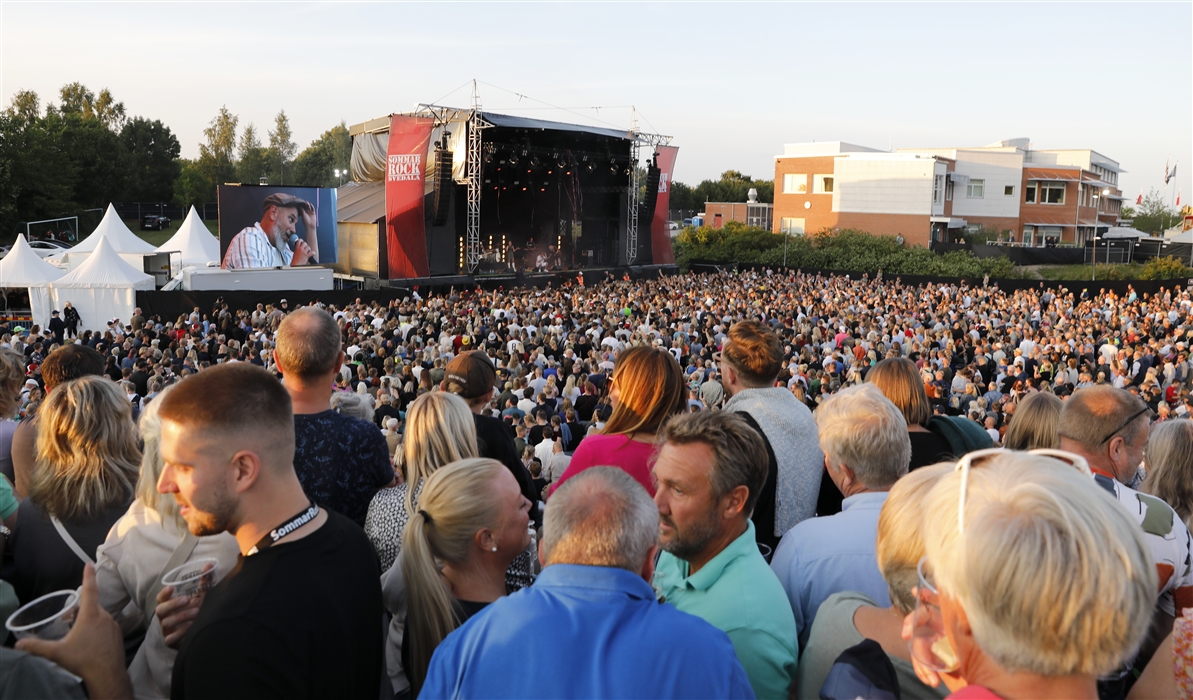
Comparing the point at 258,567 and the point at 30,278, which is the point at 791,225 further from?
the point at 258,567

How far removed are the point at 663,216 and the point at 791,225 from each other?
16548mm

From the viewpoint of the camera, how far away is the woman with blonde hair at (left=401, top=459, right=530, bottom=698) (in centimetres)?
202

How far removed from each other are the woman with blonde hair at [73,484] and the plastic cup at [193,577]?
24.1 inches

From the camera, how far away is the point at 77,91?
62.0m

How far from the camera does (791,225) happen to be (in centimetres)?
4512

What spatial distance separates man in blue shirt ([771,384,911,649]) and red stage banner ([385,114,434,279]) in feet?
74.8

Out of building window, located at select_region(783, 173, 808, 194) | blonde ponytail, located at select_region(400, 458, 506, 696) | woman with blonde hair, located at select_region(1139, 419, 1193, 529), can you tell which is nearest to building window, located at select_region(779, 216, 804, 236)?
building window, located at select_region(783, 173, 808, 194)

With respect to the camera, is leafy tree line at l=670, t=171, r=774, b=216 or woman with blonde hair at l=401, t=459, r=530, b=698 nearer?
woman with blonde hair at l=401, t=459, r=530, b=698

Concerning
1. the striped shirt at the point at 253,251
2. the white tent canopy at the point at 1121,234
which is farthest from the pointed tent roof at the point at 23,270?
the white tent canopy at the point at 1121,234

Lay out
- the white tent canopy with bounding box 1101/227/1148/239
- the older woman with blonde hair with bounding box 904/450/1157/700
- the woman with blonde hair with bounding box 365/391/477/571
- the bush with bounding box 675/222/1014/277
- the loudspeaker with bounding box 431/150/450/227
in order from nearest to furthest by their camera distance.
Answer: the older woman with blonde hair with bounding box 904/450/1157/700 < the woman with blonde hair with bounding box 365/391/477/571 < the loudspeaker with bounding box 431/150/450/227 < the bush with bounding box 675/222/1014/277 < the white tent canopy with bounding box 1101/227/1148/239

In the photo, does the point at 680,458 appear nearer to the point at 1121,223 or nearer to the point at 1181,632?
the point at 1181,632

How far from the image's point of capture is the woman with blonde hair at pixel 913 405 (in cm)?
341

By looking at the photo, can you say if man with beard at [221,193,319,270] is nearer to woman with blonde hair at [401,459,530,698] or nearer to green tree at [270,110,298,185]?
woman with blonde hair at [401,459,530,698]

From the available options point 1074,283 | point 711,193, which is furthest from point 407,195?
point 711,193
